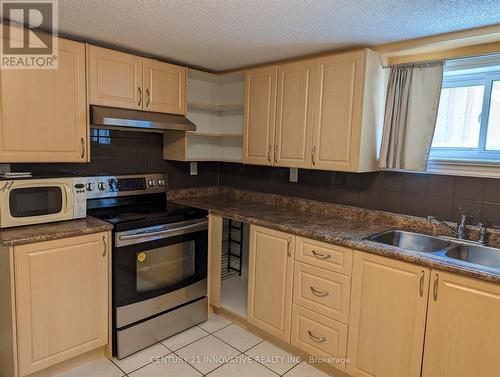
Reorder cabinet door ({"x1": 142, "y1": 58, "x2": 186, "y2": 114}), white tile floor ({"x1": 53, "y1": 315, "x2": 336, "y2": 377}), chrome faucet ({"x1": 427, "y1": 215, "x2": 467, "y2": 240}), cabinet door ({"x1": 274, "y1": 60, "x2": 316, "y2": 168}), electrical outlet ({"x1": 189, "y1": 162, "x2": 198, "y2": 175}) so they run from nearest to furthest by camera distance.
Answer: chrome faucet ({"x1": 427, "y1": 215, "x2": 467, "y2": 240}) → white tile floor ({"x1": 53, "y1": 315, "x2": 336, "y2": 377}) → cabinet door ({"x1": 274, "y1": 60, "x2": 316, "y2": 168}) → cabinet door ({"x1": 142, "y1": 58, "x2": 186, "y2": 114}) → electrical outlet ({"x1": 189, "y1": 162, "x2": 198, "y2": 175})

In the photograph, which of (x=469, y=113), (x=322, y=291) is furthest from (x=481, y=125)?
Answer: (x=322, y=291)

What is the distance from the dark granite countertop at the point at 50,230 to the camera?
1.88 metres

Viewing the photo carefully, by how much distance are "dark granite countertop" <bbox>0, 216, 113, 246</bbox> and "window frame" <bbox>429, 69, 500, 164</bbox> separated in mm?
2264

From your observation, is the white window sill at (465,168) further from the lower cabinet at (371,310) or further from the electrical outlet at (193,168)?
the electrical outlet at (193,168)

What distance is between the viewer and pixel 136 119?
99.7 inches

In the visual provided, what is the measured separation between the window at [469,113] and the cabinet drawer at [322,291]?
41.7 inches

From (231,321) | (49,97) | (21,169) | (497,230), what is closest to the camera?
(497,230)

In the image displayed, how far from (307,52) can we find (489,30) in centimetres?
110

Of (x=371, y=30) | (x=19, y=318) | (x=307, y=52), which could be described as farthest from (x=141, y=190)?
→ (x=371, y=30)

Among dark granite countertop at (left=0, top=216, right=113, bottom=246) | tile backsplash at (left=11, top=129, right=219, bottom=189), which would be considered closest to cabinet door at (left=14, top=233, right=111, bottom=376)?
dark granite countertop at (left=0, top=216, right=113, bottom=246)

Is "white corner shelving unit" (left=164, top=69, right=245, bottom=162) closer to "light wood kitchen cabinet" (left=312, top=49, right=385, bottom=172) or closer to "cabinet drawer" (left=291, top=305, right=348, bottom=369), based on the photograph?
"light wood kitchen cabinet" (left=312, top=49, right=385, bottom=172)

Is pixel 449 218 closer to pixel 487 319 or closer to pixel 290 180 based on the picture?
pixel 487 319

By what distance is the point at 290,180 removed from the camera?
306cm

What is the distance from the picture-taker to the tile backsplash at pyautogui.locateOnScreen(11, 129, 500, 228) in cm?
218
